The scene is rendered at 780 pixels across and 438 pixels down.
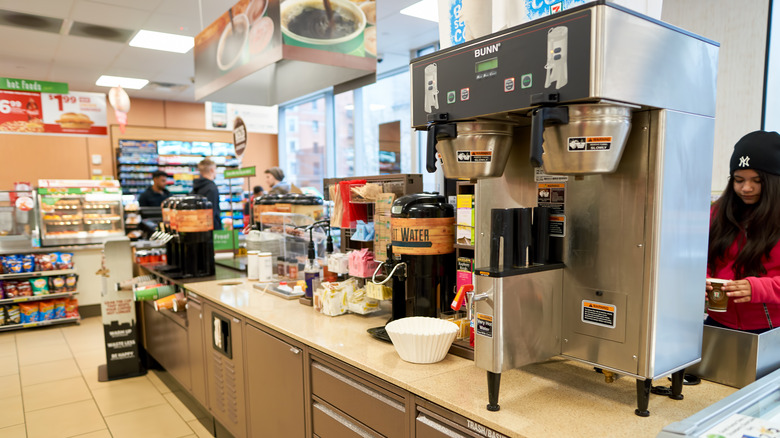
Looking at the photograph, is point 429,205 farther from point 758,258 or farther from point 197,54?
point 197,54

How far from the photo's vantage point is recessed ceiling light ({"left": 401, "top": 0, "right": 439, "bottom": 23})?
5.46m

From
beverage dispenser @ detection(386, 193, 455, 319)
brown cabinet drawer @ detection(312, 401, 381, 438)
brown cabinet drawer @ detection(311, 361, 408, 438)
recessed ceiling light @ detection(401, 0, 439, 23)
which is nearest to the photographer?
brown cabinet drawer @ detection(311, 361, 408, 438)

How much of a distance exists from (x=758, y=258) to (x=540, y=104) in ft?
4.38

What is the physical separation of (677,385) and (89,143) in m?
10.9

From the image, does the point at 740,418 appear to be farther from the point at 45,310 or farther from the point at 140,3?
the point at 45,310

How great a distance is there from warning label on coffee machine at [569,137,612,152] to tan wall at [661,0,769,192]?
286 cm

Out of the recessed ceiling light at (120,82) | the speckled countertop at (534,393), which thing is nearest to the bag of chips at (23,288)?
the recessed ceiling light at (120,82)

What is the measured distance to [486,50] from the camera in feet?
4.57

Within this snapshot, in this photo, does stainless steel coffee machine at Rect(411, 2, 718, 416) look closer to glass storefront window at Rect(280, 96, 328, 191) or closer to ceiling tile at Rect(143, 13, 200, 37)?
ceiling tile at Rect(143, 13, 200, 37)

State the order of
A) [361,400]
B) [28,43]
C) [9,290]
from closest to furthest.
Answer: [361,400] → [9,290] → [28,43]

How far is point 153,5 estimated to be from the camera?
5.27m

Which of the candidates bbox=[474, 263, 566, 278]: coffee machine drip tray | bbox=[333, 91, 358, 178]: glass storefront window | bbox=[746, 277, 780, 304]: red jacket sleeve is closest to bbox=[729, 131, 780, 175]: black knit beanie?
bbox=[746, 277, 780, 304]: red jacket sleeve

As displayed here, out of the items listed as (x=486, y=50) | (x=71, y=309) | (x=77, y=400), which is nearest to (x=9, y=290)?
(x=71, y=309)

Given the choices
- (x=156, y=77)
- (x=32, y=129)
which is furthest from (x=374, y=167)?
(x=32, y=129)
